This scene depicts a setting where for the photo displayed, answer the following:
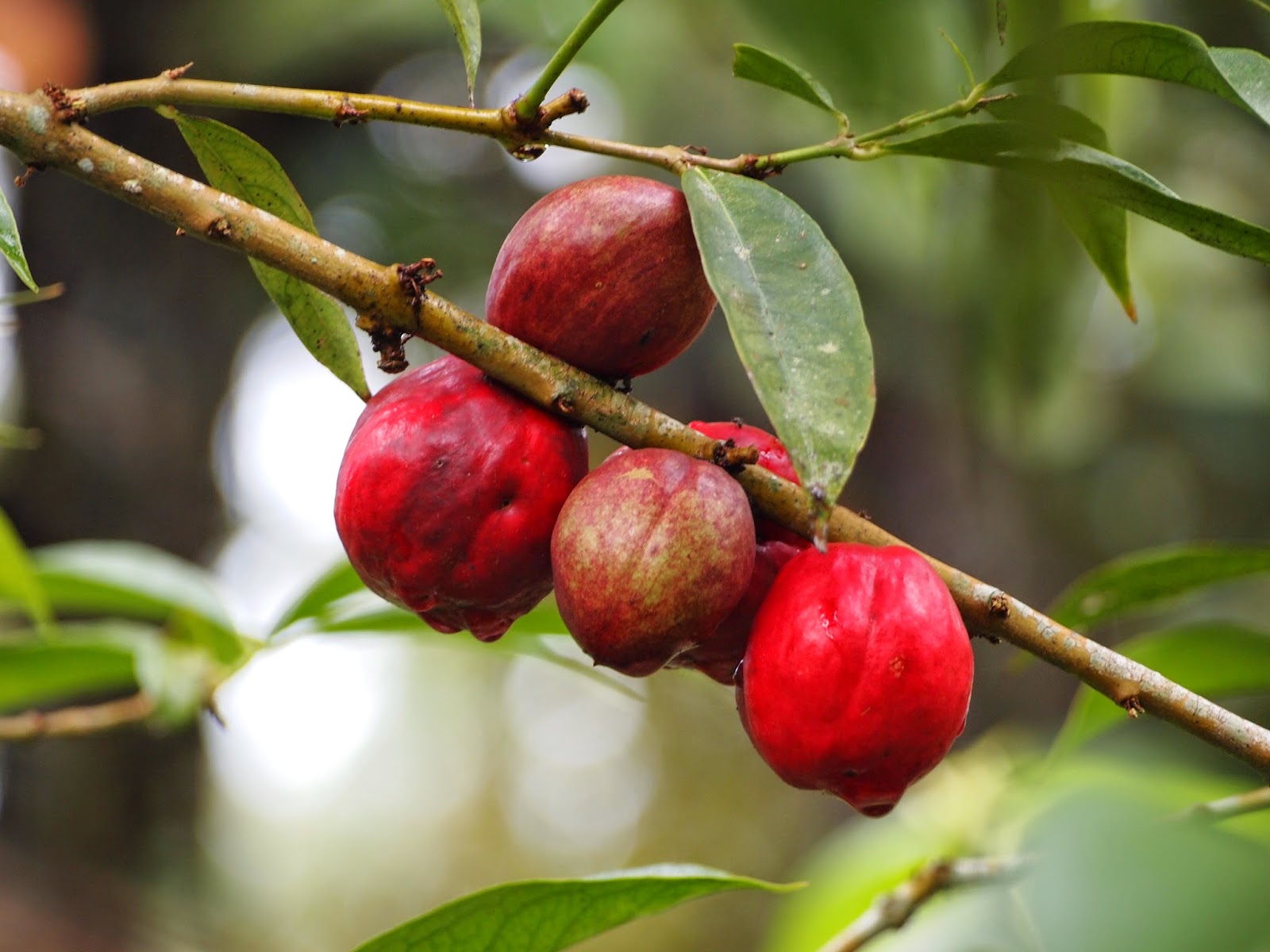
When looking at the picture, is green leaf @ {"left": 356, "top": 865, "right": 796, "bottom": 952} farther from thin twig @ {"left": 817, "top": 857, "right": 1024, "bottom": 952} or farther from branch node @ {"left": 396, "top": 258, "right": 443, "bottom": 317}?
branch node @ {"left": 396, "top": 258, "right": 443, "bottom": 317}

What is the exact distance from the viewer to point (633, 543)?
661 mm

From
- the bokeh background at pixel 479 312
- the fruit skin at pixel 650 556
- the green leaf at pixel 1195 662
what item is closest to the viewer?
the fruit skin at pixel 650 556

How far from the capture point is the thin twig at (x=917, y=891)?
0.98m

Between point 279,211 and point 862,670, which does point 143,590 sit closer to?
point 279,211

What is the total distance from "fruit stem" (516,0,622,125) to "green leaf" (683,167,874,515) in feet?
0.31

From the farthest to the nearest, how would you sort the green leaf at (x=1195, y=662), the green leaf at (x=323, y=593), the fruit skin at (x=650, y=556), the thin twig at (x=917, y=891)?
1. the green leaf at (x=323, y=593)
2. the green leaf at (x=1195, y=662)
3. the thin twig at (x=917, y=891)
4. the fruit skin at (x=650, y=556)

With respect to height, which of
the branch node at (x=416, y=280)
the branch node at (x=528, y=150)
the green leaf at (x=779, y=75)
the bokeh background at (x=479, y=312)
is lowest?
the bokeh background at (x=479, y=312)

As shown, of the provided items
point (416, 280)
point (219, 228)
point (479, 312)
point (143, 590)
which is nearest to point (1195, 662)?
point (416, 280)

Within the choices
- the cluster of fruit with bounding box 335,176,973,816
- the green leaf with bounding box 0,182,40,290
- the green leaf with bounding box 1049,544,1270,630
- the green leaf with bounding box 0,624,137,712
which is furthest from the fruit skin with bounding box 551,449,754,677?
the green leaf with bounding box 0,624,137,712

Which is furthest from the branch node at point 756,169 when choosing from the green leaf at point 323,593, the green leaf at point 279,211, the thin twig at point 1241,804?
the green leaf at point 323,593

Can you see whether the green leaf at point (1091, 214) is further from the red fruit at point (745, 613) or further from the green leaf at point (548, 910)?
the green leaf at point (548, 910)

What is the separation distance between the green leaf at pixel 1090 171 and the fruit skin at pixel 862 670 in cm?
24

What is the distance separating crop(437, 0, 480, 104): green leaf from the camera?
2.44 feet

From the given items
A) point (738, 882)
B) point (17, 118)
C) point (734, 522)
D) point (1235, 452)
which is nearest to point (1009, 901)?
point (738, 882)
